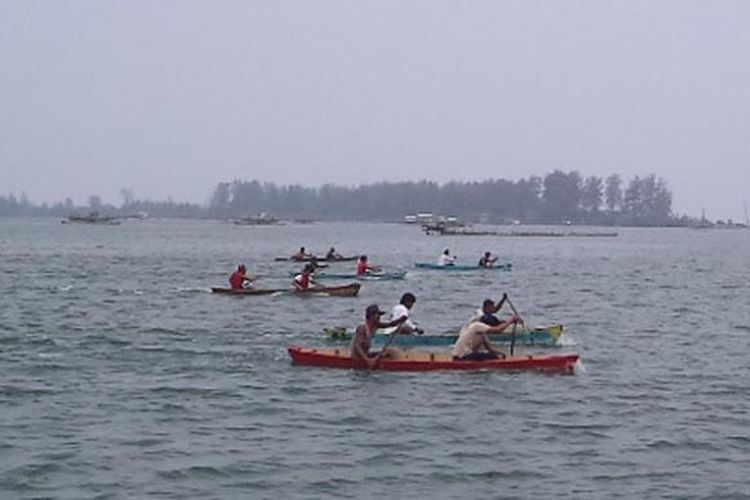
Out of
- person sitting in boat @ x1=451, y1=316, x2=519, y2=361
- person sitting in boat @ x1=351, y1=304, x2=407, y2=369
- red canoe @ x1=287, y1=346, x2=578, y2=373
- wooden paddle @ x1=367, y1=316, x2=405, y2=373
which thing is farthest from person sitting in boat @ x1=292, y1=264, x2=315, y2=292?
person sitting in boat @ x1=451, y1=316, x2=519, y2=361

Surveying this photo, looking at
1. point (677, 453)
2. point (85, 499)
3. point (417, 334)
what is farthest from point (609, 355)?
point (85, 499)

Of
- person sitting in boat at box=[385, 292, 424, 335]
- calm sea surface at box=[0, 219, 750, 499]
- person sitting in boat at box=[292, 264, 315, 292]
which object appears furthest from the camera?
person sitting in boat at box=[292, 264, 315, 292]

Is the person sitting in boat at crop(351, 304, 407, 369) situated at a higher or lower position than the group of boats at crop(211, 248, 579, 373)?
higher

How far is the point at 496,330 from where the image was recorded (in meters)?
24.7

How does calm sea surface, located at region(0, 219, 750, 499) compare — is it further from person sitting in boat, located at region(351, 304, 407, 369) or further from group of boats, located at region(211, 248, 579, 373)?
person sitting in boat, located at region(351, 304, 407, 369)

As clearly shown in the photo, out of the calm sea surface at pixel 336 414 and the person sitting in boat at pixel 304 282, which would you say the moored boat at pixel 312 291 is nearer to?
Result: the person sitting in boat at pixel 304 282

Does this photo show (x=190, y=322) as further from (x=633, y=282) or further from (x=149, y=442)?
(x=633, y=282)

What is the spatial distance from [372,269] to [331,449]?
39.6 m

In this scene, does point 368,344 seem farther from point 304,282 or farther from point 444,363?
point 304,282

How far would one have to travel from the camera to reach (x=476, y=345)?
24.5 m

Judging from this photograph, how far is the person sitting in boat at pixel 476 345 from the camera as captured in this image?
24.3 metres

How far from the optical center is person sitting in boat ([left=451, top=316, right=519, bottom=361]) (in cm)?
2434

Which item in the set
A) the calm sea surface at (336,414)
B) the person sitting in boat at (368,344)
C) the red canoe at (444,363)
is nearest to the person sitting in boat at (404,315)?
the person sitting in boat at (368,344)

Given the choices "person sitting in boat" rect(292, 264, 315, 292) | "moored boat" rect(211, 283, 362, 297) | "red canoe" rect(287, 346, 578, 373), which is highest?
"person sitting in boat" rect(292, 264, 315, 292)
